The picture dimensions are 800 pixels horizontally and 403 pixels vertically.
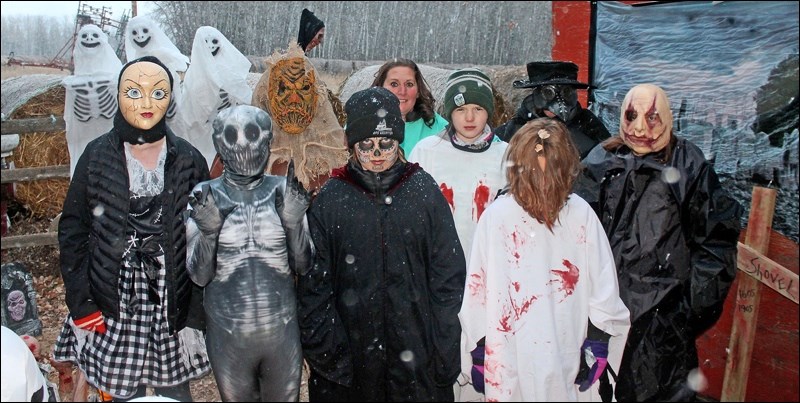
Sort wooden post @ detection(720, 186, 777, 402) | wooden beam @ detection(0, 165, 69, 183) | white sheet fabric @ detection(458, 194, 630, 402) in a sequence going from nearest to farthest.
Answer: white sheet fabric @ detection(458, 194, 630, 402), wooden post @ detection(720, 186, 777, 402), wooden beam @ detection(0, 165, 69, 183)

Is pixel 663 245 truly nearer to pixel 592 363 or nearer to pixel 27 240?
pixel 592 363

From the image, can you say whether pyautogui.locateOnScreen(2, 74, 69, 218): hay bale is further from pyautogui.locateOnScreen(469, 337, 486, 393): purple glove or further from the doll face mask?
pyautogui.locateOnScreen(469, 337, 486, 393): purple glove

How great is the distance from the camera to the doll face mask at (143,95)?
3.05m

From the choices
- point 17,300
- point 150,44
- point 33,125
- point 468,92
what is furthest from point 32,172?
point 468,92

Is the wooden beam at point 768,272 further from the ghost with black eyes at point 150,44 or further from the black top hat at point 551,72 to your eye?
the ghost with black eyes at point 150,44

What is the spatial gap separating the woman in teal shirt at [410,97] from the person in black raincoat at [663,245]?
135 cm

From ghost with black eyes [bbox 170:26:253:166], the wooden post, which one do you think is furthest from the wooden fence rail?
the wooden post

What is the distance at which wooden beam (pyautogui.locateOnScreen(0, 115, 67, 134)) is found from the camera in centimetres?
616

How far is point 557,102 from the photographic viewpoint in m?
3.99

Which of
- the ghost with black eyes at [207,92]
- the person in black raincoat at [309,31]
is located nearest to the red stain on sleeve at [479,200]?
the person in black raincoat at [309,31]

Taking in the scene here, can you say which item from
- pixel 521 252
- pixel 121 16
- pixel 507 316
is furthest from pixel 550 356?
pixel 121 16

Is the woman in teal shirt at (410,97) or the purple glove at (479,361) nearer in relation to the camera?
the purple glove at (479,361)

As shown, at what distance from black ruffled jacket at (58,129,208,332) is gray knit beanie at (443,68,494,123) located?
1437 mm

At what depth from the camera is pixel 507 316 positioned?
268 centimetres
